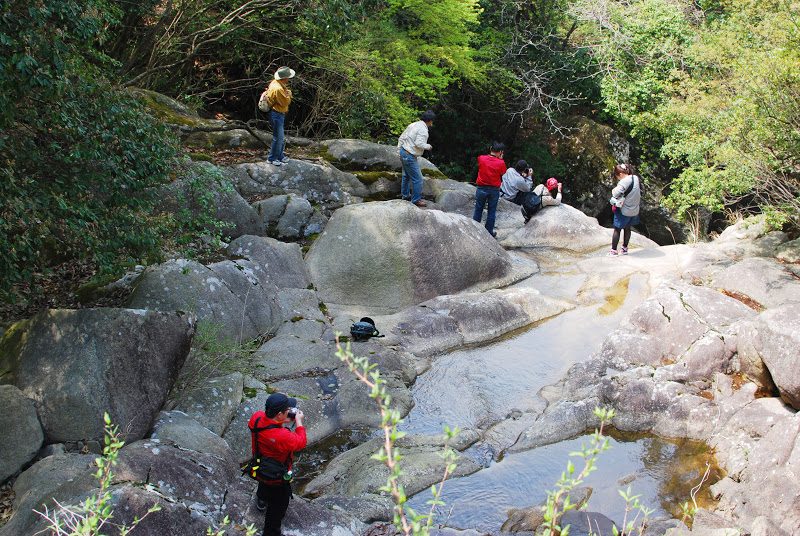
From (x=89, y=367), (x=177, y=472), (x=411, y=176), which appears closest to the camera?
(x=177, y=472)

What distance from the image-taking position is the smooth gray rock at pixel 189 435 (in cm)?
653

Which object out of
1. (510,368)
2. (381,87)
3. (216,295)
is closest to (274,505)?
(216,295)

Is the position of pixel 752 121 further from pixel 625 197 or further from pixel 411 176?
pixel 411 176

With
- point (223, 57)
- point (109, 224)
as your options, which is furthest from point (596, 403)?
point (223, 57)

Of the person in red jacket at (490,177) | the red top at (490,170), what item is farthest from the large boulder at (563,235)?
the red top at (490,170)

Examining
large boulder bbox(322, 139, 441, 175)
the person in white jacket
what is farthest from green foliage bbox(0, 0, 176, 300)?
large boulder bbox(322, 139, 441, 175)

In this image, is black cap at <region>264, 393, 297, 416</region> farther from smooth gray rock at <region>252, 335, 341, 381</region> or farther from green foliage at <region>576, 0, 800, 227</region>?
green foliage at <region>576, 0, 800, 227</region>

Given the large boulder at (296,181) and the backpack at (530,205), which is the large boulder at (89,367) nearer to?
the large boulder at (296,181)

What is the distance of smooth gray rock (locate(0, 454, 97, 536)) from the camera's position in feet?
16.7

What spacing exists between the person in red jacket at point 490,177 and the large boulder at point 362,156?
2877 mm

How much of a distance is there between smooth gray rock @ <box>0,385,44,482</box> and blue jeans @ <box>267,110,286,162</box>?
7354 millimetres

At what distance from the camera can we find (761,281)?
10.2 metres

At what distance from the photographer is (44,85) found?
546 centimetres

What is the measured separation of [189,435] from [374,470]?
1763 millimetres
